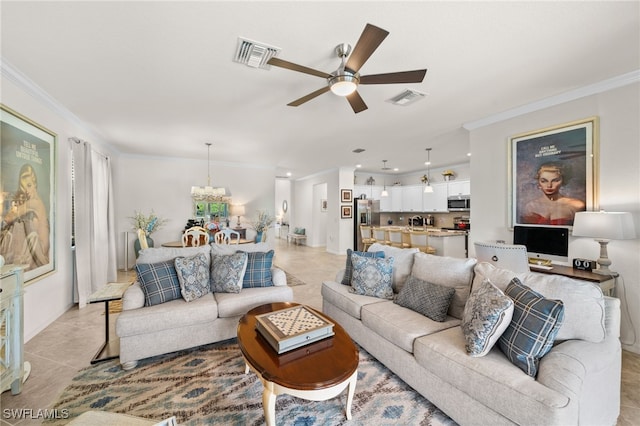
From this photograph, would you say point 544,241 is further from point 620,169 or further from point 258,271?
point 258,271

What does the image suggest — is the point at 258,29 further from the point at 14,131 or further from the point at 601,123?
the point at 601,123

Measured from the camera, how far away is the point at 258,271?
2.92m

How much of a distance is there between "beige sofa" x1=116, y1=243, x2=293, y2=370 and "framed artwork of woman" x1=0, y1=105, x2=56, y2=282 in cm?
111

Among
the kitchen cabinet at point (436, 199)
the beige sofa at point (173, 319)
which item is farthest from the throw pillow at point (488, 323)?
the kitchen cabinet at point (436, 199)

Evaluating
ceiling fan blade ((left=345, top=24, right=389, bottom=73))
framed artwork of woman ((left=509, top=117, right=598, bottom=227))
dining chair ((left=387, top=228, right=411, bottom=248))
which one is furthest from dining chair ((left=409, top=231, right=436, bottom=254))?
ceiling fan blade ((left=345, top=24, right=389, bottom=73))

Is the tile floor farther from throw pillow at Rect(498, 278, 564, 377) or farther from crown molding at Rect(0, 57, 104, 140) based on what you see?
crown molding at Rect(0, 57, 104, 140)

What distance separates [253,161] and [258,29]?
200 inches

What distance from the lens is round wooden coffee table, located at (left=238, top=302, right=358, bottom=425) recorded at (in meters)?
1.39

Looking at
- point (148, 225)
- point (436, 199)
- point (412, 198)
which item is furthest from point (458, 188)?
point (148, 225)

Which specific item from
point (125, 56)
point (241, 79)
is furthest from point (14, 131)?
point (241, 79)

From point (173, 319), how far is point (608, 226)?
3911 millimetres

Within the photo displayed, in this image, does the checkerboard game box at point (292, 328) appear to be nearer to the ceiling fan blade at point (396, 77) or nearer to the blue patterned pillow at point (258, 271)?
the blue patterned pillow at point (258, 271)

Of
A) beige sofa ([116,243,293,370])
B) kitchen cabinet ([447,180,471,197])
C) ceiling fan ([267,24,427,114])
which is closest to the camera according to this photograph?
ceiling fan ([267,24,427,114])

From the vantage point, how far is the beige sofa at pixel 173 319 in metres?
2.18
